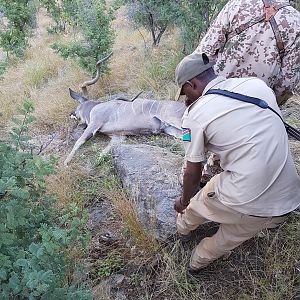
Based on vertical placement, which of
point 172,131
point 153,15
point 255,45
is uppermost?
point 255,45

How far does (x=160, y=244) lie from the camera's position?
3.34m

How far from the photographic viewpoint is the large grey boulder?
135 inches

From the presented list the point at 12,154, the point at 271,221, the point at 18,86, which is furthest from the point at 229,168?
the point at 18,86

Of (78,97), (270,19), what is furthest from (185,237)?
(78,97)

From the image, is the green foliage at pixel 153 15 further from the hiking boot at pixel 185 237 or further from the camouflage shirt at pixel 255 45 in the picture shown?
the hiking boot at pixel 185 237

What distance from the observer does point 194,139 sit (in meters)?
2.39

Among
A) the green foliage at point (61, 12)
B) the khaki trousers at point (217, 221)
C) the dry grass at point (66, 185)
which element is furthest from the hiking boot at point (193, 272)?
the green foliage at point (61, 12)

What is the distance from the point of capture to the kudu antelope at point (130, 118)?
218 inches

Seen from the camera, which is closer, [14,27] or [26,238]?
[26,238]

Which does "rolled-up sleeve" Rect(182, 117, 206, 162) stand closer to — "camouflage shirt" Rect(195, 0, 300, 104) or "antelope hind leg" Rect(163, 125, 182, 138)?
"camouflage shirt" Rect(195, 0, 300, 104)

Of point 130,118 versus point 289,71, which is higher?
point 289,71

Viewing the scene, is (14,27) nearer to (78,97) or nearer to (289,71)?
(78,97)

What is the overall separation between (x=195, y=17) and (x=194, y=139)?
14.5 ft

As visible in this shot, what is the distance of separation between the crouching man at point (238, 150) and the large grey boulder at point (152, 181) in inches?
30.0
